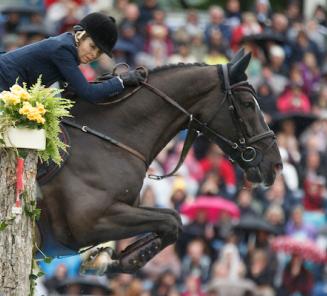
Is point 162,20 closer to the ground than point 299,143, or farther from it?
farther from it

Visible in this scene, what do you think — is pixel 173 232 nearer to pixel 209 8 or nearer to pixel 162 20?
pixel 162 20

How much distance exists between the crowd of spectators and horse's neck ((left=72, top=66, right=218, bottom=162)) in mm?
955

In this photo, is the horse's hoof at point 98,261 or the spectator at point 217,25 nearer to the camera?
the horse's hoof at point 98,261

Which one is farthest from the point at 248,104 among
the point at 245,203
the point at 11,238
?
the point at 245,203

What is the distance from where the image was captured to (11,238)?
354 inches

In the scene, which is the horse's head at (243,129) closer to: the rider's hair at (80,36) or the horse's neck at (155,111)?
the horse's neck at (155,111)

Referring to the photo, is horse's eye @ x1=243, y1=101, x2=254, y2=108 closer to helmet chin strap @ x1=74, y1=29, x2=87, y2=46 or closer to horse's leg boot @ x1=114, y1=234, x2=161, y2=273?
horse's leg boot @ x1=114, y1=234, x2=161, y2=273

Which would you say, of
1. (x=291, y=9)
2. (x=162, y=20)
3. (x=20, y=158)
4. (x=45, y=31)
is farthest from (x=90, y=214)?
(x=291, y=9)

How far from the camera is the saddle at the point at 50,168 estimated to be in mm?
10031

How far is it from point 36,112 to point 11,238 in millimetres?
948

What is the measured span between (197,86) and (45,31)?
7935 millimetres

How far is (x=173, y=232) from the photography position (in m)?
10.5

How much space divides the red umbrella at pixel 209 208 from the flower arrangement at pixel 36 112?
22.4 feet

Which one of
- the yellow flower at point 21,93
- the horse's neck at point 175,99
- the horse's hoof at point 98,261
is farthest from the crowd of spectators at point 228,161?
the yellow flower at point 21,93
